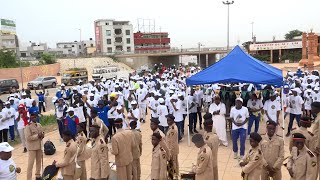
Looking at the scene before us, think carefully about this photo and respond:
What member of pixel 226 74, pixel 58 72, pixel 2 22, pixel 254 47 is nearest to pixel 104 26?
pixel 58 72

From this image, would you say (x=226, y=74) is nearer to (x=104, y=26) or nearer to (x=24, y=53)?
(x=104, y=26)

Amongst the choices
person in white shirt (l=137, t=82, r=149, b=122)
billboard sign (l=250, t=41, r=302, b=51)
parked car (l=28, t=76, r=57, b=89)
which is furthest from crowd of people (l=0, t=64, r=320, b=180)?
billboard sign (l=250, t=41, r=302, b=51)

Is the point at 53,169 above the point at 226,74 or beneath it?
beneath

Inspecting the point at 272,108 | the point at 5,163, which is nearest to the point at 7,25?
the point at 272,108

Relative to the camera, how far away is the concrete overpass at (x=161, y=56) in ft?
205

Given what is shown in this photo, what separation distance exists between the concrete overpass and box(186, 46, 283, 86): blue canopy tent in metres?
49.8

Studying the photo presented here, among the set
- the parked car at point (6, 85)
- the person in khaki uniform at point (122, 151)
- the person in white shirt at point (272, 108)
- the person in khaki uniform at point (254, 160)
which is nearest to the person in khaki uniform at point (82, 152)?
the person in khaki uniform at point (122, 151)

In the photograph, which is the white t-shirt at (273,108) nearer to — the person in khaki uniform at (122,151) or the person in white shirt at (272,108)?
the person in white shirt at (272,108)

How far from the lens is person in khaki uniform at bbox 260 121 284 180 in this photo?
5.56 m

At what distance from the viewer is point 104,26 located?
253 feet

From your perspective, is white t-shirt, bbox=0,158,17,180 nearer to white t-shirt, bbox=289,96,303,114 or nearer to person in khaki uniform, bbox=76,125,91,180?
person in khaki uniform, bbox=76,125,91,180

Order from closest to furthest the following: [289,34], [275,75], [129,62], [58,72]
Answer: [275,75]
[58,72]
[129,62]
[289,34]

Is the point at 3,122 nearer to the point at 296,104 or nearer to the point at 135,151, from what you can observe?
the point at 135,151

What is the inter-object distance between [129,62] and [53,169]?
5749 cm
